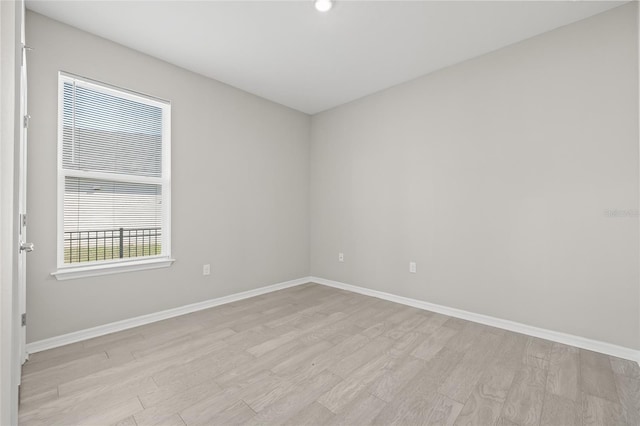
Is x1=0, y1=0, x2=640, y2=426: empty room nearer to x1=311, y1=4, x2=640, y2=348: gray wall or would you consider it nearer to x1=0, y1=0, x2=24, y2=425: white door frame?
x1=311, y1=4, x2=640, y2=348: gray wall

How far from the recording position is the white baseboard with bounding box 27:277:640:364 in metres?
2.24

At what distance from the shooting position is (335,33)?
2557 mm

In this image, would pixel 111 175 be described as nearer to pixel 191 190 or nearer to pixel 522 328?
pixel 191 190

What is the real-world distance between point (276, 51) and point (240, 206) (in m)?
1.82

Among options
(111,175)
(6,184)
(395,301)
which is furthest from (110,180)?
A: (395,301)

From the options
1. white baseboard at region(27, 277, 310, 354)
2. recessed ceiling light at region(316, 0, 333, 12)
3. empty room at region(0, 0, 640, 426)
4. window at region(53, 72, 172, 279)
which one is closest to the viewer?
empty room at region(0, 0, 640, 426)

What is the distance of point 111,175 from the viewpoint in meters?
2.71

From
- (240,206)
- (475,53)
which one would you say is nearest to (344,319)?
(240,206)

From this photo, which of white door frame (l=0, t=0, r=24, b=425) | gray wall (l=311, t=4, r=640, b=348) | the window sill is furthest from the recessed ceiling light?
the window sill

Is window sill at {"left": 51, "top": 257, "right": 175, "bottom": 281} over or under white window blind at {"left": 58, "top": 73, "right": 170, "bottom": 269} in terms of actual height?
under

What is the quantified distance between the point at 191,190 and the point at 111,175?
2.39ft

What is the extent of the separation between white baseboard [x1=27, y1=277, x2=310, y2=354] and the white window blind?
1.89 ft

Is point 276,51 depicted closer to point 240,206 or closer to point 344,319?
point 240,206

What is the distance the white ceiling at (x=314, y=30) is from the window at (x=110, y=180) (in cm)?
55
